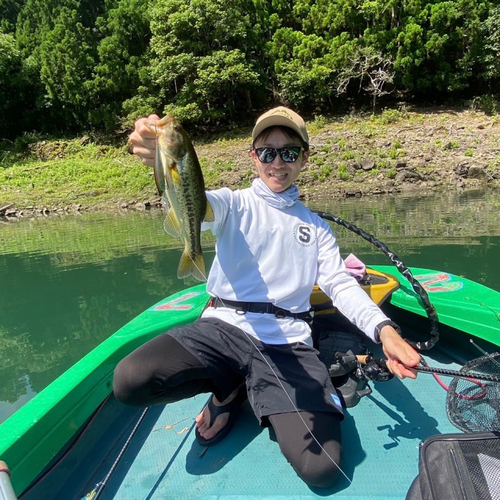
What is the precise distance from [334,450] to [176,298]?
89.8 inches

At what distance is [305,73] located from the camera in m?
23.2

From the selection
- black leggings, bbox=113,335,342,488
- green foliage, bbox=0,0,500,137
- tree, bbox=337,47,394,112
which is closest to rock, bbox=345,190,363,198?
tree, bbox=337,47,394,112

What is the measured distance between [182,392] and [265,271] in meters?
0.78

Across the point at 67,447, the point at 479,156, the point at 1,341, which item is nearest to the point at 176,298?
the point at 67,447

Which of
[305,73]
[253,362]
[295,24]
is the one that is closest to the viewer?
[253,362]

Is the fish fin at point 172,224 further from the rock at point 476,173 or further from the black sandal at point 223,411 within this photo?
the rock at point 476,173

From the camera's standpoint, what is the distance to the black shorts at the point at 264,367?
212 cm

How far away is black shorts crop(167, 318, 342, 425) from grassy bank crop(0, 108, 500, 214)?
13.8m

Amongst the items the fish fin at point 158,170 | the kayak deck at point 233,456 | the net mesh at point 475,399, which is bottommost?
the kayak deck at point 233,456

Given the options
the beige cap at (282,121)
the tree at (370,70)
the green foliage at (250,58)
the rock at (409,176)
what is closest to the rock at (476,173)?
the rock at (409,176)

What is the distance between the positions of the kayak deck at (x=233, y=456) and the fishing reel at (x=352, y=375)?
0.18 metres

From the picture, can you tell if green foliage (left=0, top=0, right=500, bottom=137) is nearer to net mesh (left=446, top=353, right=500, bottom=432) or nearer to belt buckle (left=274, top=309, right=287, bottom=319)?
belt buckle (left=274, top=309, right=287, bottom=319)

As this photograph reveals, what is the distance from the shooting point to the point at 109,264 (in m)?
8.48

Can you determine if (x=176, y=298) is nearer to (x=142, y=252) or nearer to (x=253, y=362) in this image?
(x=253, y=362)
